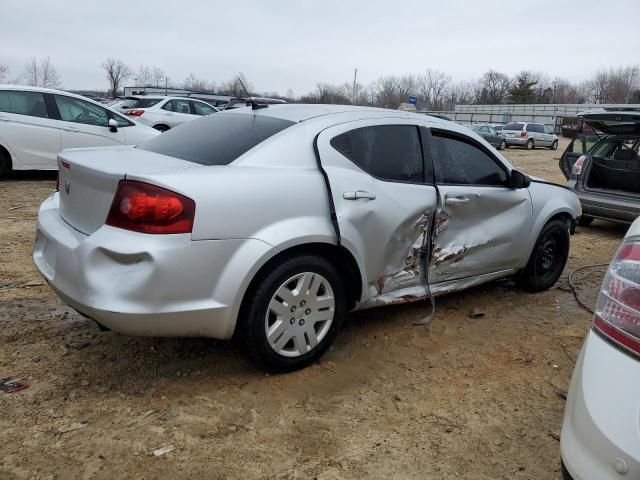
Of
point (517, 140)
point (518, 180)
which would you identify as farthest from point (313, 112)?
point (517, 140)

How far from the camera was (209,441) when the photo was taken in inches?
97.6

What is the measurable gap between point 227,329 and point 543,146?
3129 centimetres

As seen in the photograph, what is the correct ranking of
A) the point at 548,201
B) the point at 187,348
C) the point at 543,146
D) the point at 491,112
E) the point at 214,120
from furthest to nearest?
the point at 491,112, the point at 543,146, the point at 548,201, the point at 214,120, the point at 187,348

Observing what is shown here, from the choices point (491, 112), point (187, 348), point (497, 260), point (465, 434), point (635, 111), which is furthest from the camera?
point (491, 112)

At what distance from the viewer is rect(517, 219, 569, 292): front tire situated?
4.65 meters

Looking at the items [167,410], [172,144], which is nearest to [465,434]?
[167,410]

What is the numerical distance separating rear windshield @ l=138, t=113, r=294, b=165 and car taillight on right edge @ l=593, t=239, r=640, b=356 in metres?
1.96

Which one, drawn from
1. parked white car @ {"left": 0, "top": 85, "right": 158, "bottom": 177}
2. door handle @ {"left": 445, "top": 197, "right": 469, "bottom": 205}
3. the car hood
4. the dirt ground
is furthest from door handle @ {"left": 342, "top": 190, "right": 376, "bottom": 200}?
parked white car @ {"left": 0, "top": 85, "right": 158, "bottom": 177}

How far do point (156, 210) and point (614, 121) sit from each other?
5957 mm

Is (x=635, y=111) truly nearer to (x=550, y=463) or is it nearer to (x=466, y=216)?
(x=466, y=216)

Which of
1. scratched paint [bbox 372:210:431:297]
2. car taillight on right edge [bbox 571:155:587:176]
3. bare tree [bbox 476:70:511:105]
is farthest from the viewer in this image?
bare tree [bbox 476:70:511:105]

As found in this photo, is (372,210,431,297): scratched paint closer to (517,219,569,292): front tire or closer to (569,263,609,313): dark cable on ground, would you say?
(517,219,569,292): front tire

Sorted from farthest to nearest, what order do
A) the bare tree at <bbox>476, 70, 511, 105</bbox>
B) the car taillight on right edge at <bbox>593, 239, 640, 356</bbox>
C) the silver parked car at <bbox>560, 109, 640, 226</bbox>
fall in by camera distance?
the bare tree at <bbox>476, 70, 511, 105</bbox>, the silver parked car at <bbox>560, 109, 640, 226</bbox>, the car taillight on right edge at <bbox>593, 239, 640, 356</bbox>

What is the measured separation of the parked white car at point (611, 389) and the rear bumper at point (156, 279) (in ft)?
5.15
